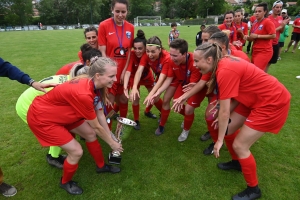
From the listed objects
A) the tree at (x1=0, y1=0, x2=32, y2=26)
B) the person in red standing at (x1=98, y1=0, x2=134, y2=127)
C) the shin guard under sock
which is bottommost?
the shin guard under sock

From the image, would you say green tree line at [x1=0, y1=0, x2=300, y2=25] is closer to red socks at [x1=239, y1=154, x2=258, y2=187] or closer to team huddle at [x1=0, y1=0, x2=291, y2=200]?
team huddle at [x1=0, y1=0, x2=291, y2=200]

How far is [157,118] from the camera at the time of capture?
4.74m

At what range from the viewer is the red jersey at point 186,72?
343cm

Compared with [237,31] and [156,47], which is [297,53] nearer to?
[237,31]

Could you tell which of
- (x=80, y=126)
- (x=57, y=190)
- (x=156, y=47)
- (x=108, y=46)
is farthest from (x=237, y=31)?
(x=57, y=190)

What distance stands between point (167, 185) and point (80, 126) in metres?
1.41

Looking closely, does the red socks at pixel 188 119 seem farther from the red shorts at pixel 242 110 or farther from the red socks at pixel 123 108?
the red socks at pixel 123 108

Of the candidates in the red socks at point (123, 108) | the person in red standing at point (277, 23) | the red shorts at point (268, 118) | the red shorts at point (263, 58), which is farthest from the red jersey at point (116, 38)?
the person in red standing at point (277, 23)

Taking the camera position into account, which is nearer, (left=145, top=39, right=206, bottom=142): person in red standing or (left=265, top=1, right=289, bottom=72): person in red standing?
(left=145, top=39, right=206, bottom=142): person in red standing

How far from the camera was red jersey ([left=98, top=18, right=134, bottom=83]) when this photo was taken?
148 inches

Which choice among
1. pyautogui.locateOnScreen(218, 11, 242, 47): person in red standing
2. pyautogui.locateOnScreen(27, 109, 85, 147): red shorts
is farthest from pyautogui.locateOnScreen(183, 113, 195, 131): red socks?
pyautogui.locateOnScreen(218, 11, 242, 47): person in red standing

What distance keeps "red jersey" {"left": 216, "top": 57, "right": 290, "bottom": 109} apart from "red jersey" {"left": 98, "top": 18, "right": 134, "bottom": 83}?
207 cm

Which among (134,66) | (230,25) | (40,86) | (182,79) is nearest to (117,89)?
(134,66)

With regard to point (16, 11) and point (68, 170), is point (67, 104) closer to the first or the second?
point (68, 170)
